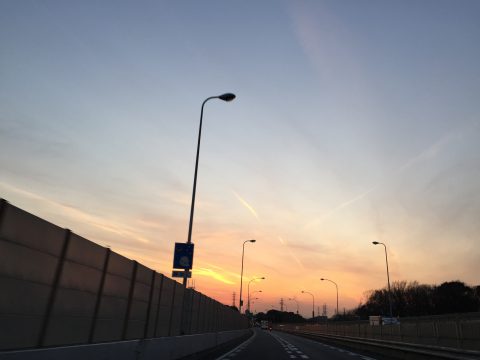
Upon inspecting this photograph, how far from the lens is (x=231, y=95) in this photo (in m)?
21.6

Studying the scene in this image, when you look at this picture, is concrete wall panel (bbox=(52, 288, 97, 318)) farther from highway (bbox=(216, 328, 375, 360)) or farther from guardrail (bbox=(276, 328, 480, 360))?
guardrail (bbox=(276, 328, 480, 360))

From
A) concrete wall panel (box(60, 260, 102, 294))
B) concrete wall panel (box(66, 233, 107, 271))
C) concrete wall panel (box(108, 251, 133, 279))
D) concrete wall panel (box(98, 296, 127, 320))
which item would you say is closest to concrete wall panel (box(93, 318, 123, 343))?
concrete wall panel (box(98, 296, 127, 320))

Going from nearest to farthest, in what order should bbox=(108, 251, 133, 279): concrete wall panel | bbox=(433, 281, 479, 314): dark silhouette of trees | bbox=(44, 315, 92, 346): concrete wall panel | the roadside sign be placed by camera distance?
1. bbox=(44, 315, 92, 346): concrete wall panel
2. bbox=(108, 251, 133, 279): concrete wall panel
3. the roadside sign
4. bbox=(433, 281, 479, 314): dark silhouette of trees

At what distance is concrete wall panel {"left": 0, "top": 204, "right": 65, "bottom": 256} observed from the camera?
7395 millimetres

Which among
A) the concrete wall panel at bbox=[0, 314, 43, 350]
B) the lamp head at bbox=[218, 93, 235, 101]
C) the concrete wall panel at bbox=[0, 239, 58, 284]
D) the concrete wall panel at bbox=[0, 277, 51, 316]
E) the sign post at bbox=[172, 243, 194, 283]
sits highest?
the lamp head at bbox=[218, 93, 235, 101]

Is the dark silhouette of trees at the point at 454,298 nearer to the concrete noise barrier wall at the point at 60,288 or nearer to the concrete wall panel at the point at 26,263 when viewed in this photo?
the concrete noise barrier wall at the point at 60,288

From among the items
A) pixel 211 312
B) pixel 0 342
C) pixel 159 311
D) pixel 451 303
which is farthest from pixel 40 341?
pixel 451 303

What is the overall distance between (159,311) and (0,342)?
10083mm

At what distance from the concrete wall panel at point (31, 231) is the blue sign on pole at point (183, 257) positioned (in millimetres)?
10084

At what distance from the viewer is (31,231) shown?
8000mm

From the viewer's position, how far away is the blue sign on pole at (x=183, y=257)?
61.8 ft

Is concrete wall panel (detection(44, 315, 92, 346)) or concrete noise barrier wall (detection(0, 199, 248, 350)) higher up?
concrete noise barrier wall (detection(0, 199, 248, 350))

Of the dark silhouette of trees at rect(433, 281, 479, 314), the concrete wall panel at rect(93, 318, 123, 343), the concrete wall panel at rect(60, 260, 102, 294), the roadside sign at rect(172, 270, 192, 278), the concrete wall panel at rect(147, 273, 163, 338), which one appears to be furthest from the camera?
the dark silhouette of trees at rect(433, 281, 479, 314)

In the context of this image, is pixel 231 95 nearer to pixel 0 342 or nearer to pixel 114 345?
pixel 114 345
